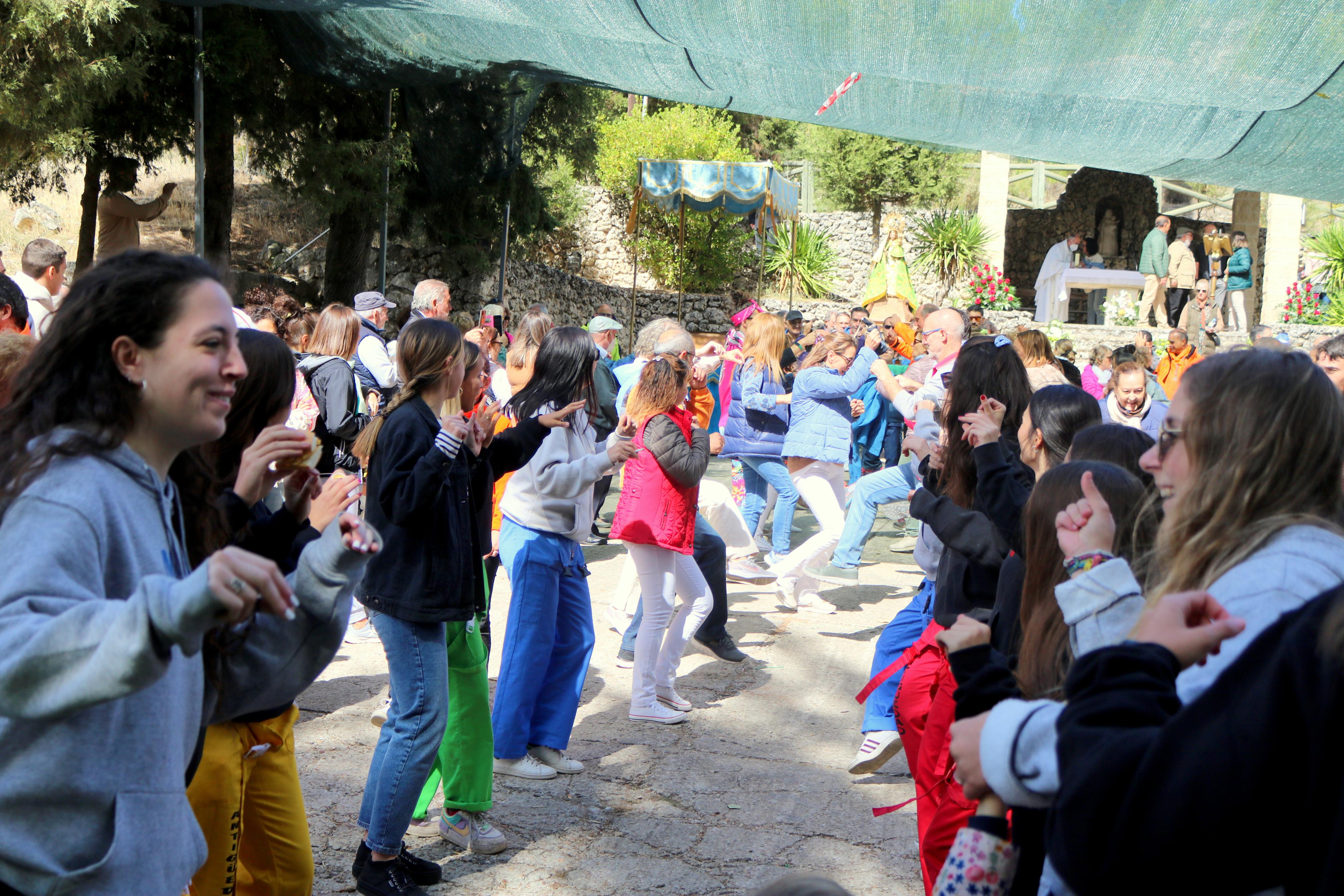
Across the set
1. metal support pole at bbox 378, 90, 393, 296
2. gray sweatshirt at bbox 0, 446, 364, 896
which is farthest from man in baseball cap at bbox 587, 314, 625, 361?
gray sweatshirt at bbox 0, 446, 364, 896

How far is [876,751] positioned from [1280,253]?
2204 cm

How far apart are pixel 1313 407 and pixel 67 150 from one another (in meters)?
9.50

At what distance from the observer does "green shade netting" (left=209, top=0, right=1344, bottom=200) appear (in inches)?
172

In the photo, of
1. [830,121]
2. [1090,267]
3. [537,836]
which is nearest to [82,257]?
[830,121]

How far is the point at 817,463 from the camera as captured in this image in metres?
7.09

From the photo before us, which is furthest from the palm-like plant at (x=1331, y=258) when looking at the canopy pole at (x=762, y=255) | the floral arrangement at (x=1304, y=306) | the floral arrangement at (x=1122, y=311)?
the canopy pole at (x=762, y=255)

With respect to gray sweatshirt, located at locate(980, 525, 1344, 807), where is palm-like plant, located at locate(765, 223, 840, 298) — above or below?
above

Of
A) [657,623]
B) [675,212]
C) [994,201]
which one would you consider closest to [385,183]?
[657,623]

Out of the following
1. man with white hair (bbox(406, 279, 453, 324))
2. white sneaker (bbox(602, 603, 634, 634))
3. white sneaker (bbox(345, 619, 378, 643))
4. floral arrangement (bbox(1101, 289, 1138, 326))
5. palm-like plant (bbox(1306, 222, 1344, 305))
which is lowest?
white sneaker (bbox(345, 619, 378, 643))

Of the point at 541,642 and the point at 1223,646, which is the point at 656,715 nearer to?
the point at 541,642

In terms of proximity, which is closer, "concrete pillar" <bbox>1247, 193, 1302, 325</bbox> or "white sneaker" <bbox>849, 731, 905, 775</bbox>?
"white sneaker" <bbox>849, 731, 905, 775</bbox>

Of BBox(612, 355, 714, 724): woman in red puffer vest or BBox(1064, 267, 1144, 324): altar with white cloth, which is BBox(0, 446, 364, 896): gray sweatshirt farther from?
BBox(1064, 267, 1144, 324): altar with white cloth

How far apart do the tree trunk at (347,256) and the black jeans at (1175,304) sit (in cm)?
1468

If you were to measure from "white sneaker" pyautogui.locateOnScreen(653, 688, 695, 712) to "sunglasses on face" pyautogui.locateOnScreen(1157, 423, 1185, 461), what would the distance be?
3504 millimetres
